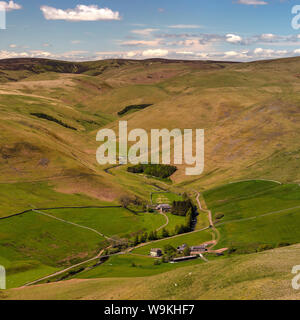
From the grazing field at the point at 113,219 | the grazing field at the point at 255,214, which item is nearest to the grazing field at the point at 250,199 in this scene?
the grazing field at the point at 255,214

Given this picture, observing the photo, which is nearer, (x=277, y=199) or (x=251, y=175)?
(x=277, y=199)

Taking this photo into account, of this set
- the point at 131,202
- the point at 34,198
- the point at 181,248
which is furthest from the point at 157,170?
the point at 181,248

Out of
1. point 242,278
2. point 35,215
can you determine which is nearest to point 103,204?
point 35,215

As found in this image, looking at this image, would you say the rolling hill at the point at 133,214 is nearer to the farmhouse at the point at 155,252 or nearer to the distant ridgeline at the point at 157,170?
the farmhouse at the point at 155,252

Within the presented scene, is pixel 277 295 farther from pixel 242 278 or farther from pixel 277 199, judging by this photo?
pixel 277 199

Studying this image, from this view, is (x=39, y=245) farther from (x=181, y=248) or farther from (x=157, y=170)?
(x=157, y=170)

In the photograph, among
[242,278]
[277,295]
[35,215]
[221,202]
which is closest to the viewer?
[277,295]
